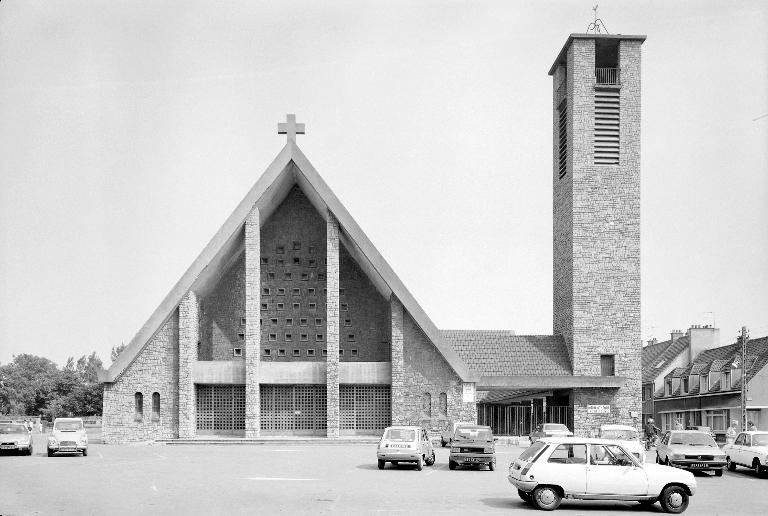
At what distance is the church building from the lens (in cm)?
4572

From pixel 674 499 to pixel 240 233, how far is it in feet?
101

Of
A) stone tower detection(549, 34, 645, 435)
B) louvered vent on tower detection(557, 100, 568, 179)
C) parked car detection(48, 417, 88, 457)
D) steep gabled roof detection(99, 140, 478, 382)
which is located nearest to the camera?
parked car detection(48, 417, 88, 457)

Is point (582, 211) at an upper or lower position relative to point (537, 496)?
upper

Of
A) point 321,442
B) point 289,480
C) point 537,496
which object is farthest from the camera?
point 321,442

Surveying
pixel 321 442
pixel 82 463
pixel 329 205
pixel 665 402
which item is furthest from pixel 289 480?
pixel 665 402

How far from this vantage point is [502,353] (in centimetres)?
5075

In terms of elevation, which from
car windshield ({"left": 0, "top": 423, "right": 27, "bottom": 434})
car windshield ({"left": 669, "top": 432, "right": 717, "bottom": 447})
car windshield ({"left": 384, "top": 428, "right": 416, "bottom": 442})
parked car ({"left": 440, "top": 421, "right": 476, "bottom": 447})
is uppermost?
car windshield ({"left": 384, "top": 428, "right": 416, "bottom": 442})

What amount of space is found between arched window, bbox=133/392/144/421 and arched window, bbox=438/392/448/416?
13856 mm

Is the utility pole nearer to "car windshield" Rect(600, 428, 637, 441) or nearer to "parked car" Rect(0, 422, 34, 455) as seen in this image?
"car windshield" Rect(600, 428, 637, 441)

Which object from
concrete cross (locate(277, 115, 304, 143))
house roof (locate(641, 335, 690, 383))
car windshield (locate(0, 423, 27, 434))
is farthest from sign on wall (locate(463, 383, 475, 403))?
house roof (locate(641, 335, 690, 383))

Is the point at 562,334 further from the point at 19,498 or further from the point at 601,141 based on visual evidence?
the point at 19,498

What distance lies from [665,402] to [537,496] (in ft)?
162

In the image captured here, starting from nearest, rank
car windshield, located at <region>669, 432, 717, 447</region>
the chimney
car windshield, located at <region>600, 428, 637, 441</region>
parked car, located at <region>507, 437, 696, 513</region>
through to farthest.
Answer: parked car, located at <region>507, 437, 696, 513</region> < car windshield, located at <region>669, 432, 717, 447</region> < car windshield, located at <region>600, 428, 637, 441</region> < the chimney

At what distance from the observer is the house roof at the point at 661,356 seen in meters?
67.9
